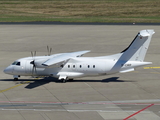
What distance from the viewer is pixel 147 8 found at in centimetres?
Answer: 11656

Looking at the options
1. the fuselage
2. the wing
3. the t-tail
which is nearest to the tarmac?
the fuselage

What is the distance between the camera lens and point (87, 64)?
37.8m

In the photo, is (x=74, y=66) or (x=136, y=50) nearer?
(x=136, y=50)

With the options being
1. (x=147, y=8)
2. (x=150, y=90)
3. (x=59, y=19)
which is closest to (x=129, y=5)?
(x=147, y=8)

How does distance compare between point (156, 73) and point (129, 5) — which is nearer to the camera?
point (156, 73)

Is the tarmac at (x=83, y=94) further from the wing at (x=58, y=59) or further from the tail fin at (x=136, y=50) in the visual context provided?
the tail fin at (x=136, y=50)

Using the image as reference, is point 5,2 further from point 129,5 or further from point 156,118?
point 156,118

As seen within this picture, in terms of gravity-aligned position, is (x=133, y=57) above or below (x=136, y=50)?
below

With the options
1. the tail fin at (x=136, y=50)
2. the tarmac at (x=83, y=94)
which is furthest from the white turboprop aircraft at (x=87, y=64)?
the tarmac at (x=83, y=94)

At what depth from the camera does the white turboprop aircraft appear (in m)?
37.0

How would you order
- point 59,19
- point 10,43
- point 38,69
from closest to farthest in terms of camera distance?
point 38,69
point 10,43
point 59,19

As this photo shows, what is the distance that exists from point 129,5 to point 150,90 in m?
91.3

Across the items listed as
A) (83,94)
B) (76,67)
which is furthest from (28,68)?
(83,94)

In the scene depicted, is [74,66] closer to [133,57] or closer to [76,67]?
[76,67]
